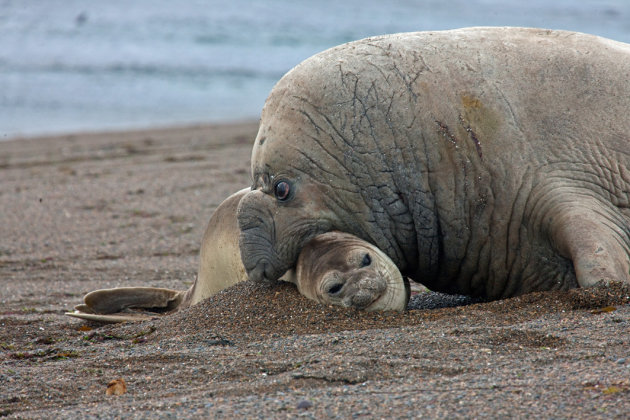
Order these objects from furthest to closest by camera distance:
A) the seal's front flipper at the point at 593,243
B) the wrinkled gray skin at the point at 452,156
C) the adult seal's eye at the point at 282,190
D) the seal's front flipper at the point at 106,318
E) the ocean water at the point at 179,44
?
the ocean water at the point at 179,44
the seal's front flipper at the point at 106,318
the adult seal's eye at the point at 282,190
the wrinkled gray skin at the point at 452,156
the seal's front flipper at the point at 593,243

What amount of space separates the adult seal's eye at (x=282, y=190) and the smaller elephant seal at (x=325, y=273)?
0.26 meters

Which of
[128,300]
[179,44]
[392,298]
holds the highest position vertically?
[392,298]

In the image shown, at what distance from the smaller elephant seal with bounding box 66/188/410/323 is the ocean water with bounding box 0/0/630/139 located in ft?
32.3

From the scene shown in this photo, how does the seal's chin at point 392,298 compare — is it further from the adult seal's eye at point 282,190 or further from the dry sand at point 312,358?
the adult seal's eye at point 282,190

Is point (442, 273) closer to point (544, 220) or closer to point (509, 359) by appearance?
point (544, 220)

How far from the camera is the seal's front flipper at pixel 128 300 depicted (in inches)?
209

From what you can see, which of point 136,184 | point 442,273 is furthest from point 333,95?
point 136,184

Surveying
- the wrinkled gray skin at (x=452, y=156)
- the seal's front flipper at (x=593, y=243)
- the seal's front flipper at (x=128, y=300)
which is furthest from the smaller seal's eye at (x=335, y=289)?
the seal's front flipper at (x=128, y=300)

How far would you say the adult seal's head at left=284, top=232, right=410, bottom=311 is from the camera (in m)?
3.99

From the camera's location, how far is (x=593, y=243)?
3922 millimetres

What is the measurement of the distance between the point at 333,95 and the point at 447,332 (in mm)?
1413

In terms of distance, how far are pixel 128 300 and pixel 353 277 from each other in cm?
198

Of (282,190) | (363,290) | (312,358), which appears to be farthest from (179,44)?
(312,358)

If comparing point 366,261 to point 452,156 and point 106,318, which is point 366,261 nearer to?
point 452,156
